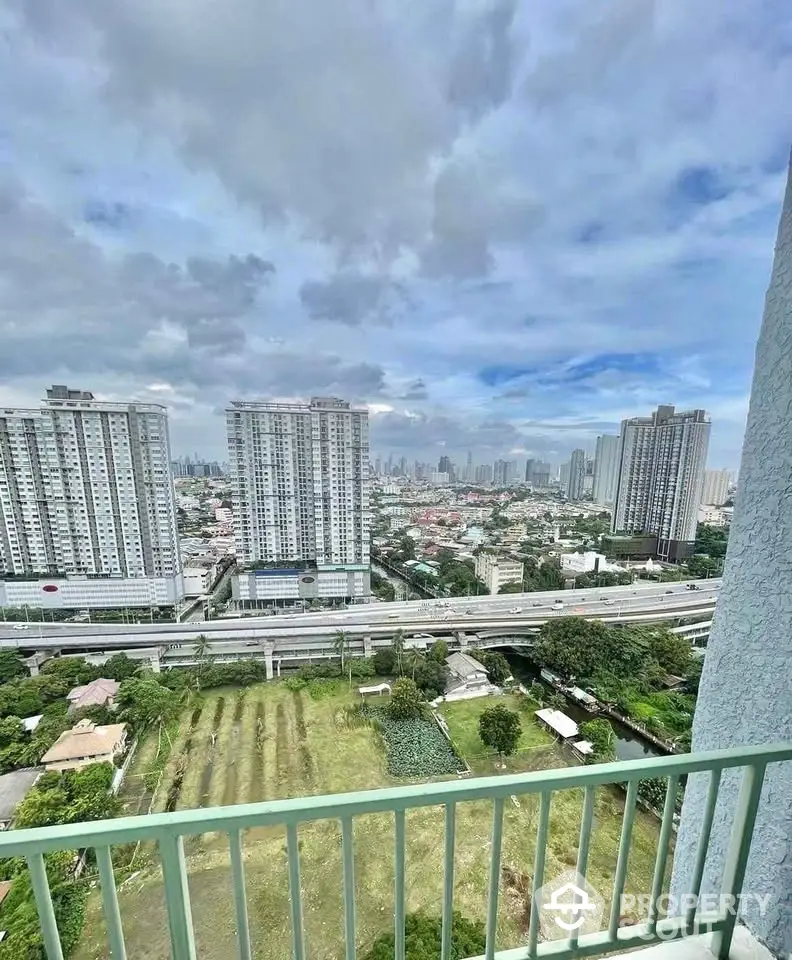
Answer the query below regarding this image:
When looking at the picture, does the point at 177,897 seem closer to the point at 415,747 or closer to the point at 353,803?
the point at 353,803

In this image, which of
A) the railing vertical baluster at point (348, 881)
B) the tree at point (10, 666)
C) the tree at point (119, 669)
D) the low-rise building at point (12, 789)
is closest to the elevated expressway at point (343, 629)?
the tree at point (10, 666)

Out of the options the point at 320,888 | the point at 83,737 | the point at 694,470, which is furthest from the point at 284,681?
the point at 694,470

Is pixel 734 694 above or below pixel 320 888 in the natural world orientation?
above

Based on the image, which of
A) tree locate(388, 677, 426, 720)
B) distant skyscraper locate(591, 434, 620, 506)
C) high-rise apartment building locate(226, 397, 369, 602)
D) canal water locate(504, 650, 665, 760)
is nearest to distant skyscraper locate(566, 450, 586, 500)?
distant skyscraper locate(591, 434, 620, 506)

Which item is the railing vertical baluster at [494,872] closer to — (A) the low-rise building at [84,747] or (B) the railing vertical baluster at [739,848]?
(B) the railing vertical baluster at [739,848]

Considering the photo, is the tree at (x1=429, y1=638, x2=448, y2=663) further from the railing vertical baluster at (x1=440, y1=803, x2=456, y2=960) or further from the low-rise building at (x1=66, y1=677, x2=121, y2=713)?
the railing vertical baluster at (x1=440, y1=803, x2=456, y2=960)

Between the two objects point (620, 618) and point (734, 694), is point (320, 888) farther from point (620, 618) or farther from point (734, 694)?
point (620, 618)
